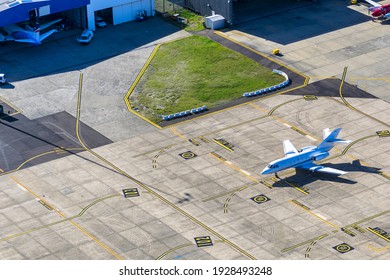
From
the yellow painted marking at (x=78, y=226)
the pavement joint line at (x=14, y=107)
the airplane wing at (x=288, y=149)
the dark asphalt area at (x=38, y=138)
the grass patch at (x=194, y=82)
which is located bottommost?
the yellow painted marking at (x=78, y=226)

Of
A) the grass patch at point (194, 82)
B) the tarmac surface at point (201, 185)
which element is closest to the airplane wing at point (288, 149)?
the tarmac surface at point (201, 185)

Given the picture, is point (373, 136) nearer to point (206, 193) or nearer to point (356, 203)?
point (356, 203)

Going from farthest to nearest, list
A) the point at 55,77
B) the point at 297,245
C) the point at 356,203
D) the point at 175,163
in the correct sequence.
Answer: the point at 55,77, the point at 175,163, the point at 356,203, the point at 297,245

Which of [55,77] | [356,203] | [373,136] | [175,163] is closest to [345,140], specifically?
[373,136]

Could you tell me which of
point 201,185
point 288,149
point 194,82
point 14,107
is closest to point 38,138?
point 14,107

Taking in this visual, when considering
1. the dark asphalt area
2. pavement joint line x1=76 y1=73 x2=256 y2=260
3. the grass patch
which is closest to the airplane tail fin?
pavement joint line x1=76 y1=73 x2=256 y2=260

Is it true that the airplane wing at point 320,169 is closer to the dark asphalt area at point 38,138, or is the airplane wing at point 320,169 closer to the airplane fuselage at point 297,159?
the airplane fuselage at point 297,159
